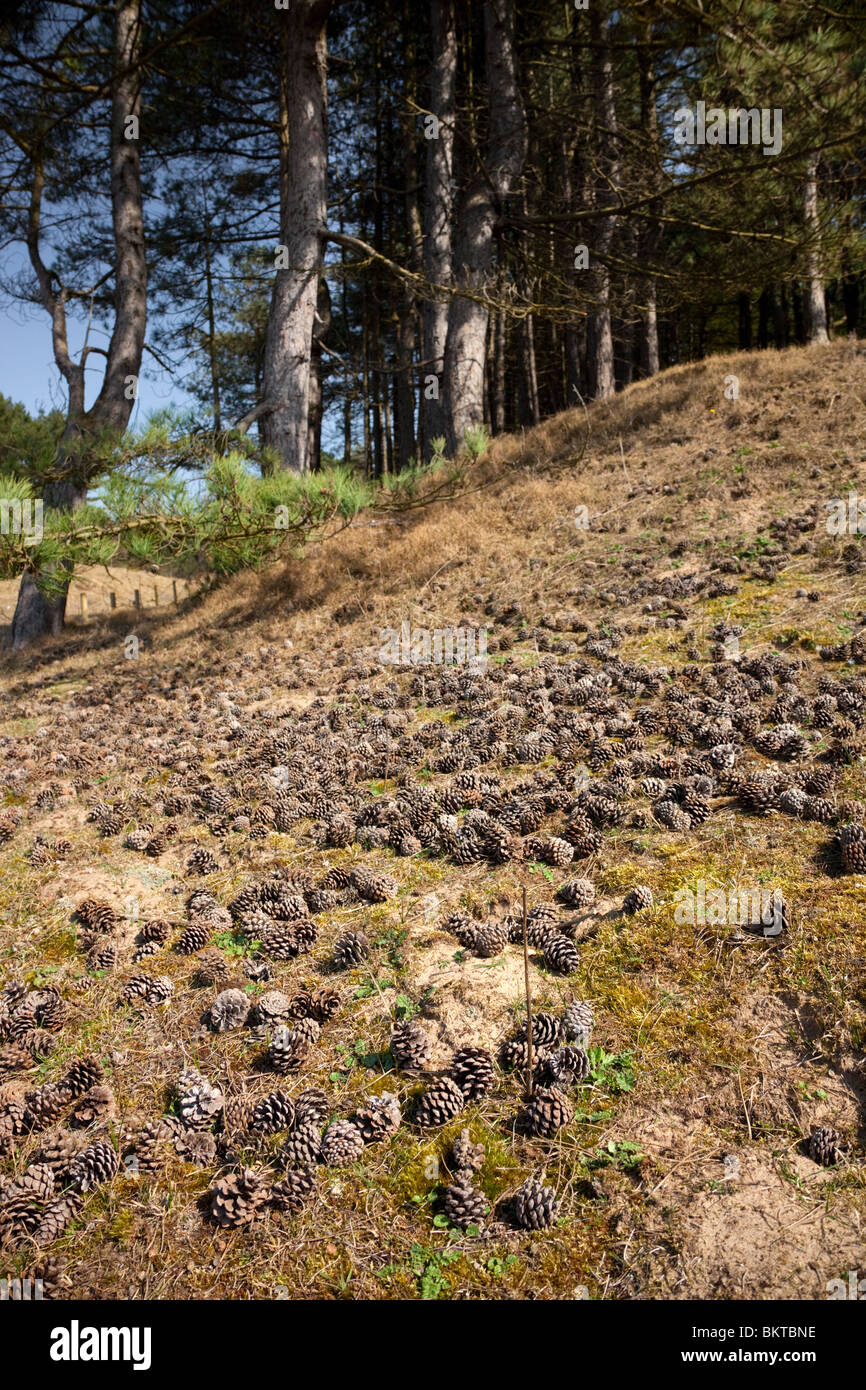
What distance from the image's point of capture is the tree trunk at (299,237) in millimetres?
9898

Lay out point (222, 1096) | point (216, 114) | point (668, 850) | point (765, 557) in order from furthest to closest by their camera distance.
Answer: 1. point (216, 114)
2. point (765, 557)
3. point (668, 850)
4. point (222, 1096)

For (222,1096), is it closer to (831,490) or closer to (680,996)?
(680,996)

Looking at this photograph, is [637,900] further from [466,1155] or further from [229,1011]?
[229,1011]

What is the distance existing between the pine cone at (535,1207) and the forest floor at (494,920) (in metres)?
0.03

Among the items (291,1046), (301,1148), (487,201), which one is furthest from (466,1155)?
(487,201)

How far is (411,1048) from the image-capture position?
7.72 feet

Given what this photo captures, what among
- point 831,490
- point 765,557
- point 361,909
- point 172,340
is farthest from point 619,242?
point 361,909

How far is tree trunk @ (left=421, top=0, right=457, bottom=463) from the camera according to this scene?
1205 cm

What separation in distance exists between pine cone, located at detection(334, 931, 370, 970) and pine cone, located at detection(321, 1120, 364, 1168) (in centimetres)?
73

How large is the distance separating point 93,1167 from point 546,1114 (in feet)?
4.10

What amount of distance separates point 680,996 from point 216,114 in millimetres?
17356

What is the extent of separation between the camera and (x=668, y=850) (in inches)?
122

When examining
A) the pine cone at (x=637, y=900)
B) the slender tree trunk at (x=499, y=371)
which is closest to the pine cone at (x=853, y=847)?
the pine cone at (x=637, y=900)

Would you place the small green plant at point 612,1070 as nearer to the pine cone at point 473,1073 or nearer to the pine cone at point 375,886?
the pine cone at point 473,1073
